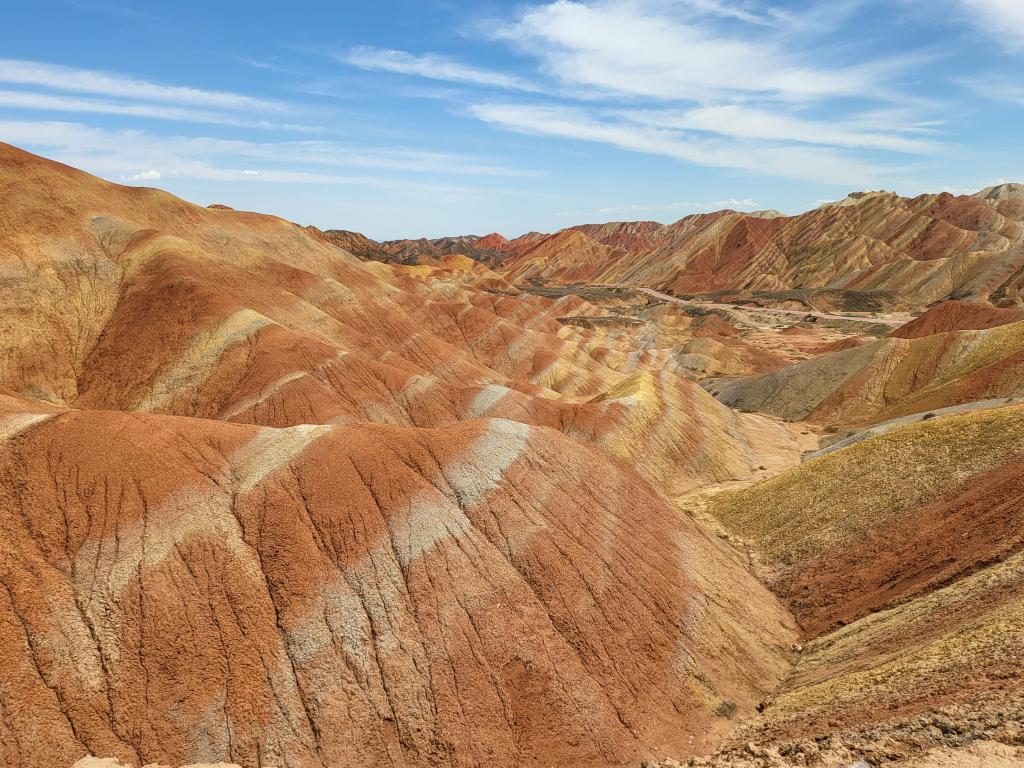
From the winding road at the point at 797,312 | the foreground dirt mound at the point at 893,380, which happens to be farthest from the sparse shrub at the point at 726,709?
the winding road at the point at 797,312

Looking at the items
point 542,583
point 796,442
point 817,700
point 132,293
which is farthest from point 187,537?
point 796,442

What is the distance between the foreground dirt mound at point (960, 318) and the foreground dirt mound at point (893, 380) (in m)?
19.8

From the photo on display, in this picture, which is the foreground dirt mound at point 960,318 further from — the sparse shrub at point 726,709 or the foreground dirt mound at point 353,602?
the sparse shrub at point 726,709

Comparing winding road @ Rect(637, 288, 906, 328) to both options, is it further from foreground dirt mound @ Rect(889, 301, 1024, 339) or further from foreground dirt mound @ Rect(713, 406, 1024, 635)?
foreground dirt mound @ Rect(713, 406, 1024, 635)

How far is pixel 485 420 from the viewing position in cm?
2770

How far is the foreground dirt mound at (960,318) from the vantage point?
77.1 m

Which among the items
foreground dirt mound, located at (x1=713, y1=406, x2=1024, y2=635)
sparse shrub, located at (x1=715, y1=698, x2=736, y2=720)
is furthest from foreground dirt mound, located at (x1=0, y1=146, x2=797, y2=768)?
foreground dirt mound, located at (x1=713, y1=406, x2=1024, y2=635)

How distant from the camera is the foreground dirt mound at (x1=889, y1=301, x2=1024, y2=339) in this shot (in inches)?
3034

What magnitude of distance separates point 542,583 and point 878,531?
17.4 metres

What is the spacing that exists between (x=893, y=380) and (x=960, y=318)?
3239 centimetres

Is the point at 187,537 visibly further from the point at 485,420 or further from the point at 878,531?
the point at 878,531

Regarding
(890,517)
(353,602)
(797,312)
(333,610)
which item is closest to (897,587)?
(890,517)

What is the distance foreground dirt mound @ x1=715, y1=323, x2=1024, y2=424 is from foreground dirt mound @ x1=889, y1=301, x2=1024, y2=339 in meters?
19.8

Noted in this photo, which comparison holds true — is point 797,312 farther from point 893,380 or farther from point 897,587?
point 897,587
